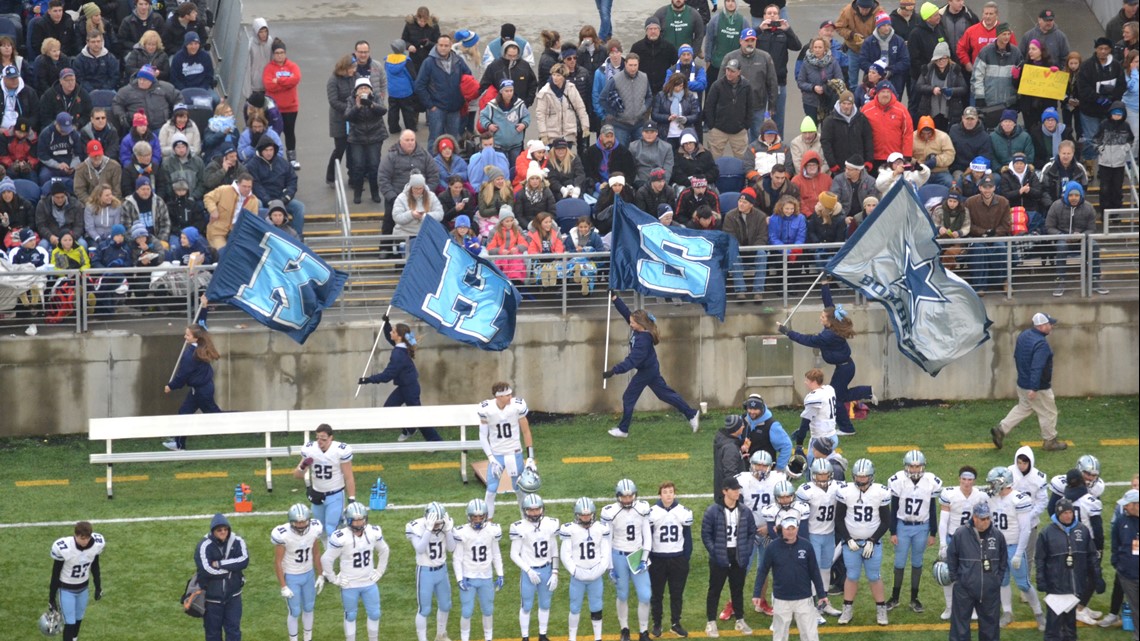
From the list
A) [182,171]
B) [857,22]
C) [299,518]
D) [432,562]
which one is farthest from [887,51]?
[299,518]

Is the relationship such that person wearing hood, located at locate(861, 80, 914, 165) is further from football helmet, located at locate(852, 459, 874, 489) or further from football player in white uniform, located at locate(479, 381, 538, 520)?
football helmet, located at locate(852, 459, 874, 489)

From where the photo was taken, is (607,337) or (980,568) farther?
(607,337)

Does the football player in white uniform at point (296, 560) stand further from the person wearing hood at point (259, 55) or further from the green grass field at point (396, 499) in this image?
the person wearing hood at point (259, 55)

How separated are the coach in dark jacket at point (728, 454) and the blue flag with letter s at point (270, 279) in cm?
591

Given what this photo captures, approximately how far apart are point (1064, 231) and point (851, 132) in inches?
124

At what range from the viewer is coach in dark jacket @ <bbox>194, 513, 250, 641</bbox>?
72.7ft

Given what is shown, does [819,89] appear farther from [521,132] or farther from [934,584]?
[934,584]

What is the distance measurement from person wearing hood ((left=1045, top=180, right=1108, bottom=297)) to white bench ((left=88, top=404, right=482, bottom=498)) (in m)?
8.21

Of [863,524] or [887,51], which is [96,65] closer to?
[887,51]

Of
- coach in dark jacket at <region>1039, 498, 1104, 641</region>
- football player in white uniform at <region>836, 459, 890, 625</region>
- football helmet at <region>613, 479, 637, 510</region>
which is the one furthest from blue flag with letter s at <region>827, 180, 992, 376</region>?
football helmet at <region>613, 479, 637, 510</region>

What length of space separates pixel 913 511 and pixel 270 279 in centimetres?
859

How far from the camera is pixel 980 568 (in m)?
22.3

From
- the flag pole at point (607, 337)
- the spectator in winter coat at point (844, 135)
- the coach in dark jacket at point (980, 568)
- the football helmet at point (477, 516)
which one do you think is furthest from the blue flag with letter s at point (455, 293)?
the coach in dark jacket at point (980, 568)

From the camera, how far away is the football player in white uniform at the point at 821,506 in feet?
76.2
